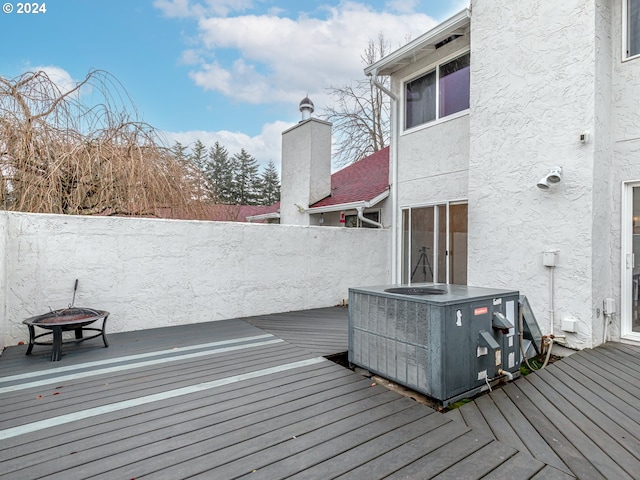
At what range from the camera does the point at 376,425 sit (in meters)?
2.54

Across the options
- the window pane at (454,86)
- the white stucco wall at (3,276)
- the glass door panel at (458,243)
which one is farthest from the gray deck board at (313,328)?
Answer: the window pane at (454,86)

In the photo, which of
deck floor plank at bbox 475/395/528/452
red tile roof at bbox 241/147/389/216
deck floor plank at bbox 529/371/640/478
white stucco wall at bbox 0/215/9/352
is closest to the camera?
deck floor plank at bbox 529/371/640/478

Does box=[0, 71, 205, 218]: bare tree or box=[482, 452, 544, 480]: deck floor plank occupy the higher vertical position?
box=[0, 71, 205, 218]: bare tree

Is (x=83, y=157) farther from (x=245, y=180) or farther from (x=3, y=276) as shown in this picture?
(x=245, y=180)

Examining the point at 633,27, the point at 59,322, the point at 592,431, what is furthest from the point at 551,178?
the point at 59,322

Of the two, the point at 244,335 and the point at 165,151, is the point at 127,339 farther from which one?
the point at 165,151

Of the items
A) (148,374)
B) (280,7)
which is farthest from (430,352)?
(280,7)

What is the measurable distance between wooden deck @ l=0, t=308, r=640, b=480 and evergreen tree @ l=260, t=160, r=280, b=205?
88.2 feet

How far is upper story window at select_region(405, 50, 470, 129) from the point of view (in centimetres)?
650

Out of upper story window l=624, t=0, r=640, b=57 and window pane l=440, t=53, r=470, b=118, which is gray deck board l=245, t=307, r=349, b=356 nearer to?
window pane l=440, t=53, r=470, b=118

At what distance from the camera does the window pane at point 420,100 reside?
23.3 feet

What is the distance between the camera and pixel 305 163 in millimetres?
9750

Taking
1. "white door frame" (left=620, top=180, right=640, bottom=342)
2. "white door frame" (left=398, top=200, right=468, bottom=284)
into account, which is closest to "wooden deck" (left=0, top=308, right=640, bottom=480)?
"white door frame" (left=620, top=180, right=640, bottom=342)

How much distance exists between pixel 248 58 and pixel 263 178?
17.6 metres
